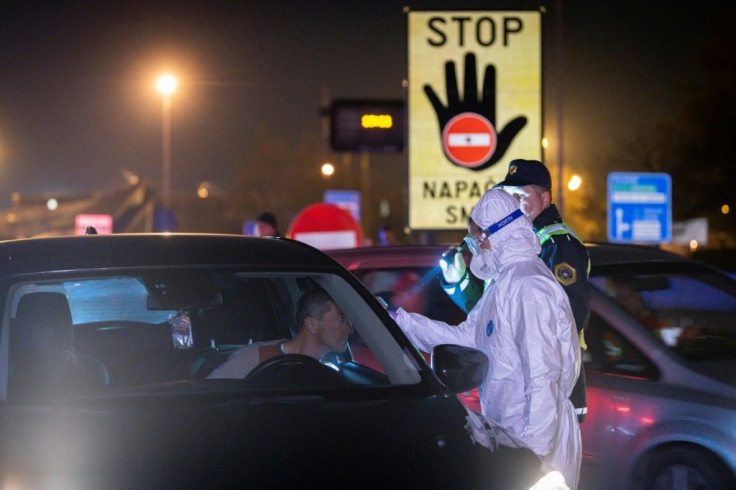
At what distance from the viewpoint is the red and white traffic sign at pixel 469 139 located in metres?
14.1

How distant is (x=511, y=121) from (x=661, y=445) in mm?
8448

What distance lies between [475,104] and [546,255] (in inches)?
356

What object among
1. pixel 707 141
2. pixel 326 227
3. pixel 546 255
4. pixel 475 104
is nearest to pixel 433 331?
pixel 546 255

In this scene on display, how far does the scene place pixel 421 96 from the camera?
14.0 metres

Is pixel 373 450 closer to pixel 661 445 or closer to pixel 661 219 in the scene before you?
pixel 661 445

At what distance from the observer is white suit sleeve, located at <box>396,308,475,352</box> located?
5152 mm

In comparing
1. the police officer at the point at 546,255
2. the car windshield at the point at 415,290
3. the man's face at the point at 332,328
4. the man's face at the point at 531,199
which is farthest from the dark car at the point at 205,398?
the car windshield at the point at 415,290

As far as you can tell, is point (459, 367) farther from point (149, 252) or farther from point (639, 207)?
point (639, 207)

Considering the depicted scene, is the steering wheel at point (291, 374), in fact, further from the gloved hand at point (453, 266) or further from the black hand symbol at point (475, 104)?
the black hand symbol at point (475, 104)

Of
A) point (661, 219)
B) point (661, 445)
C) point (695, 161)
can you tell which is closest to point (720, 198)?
point (695, 161)

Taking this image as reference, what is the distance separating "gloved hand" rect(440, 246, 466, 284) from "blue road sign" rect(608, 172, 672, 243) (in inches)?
444

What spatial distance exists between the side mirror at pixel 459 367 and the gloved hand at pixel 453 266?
126cm

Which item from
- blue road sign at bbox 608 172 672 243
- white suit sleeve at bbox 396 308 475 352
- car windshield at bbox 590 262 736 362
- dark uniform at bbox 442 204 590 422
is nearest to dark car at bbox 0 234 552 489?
white suit sleeve at bbox 396 308 475 352

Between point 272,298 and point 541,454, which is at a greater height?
point 272,298
